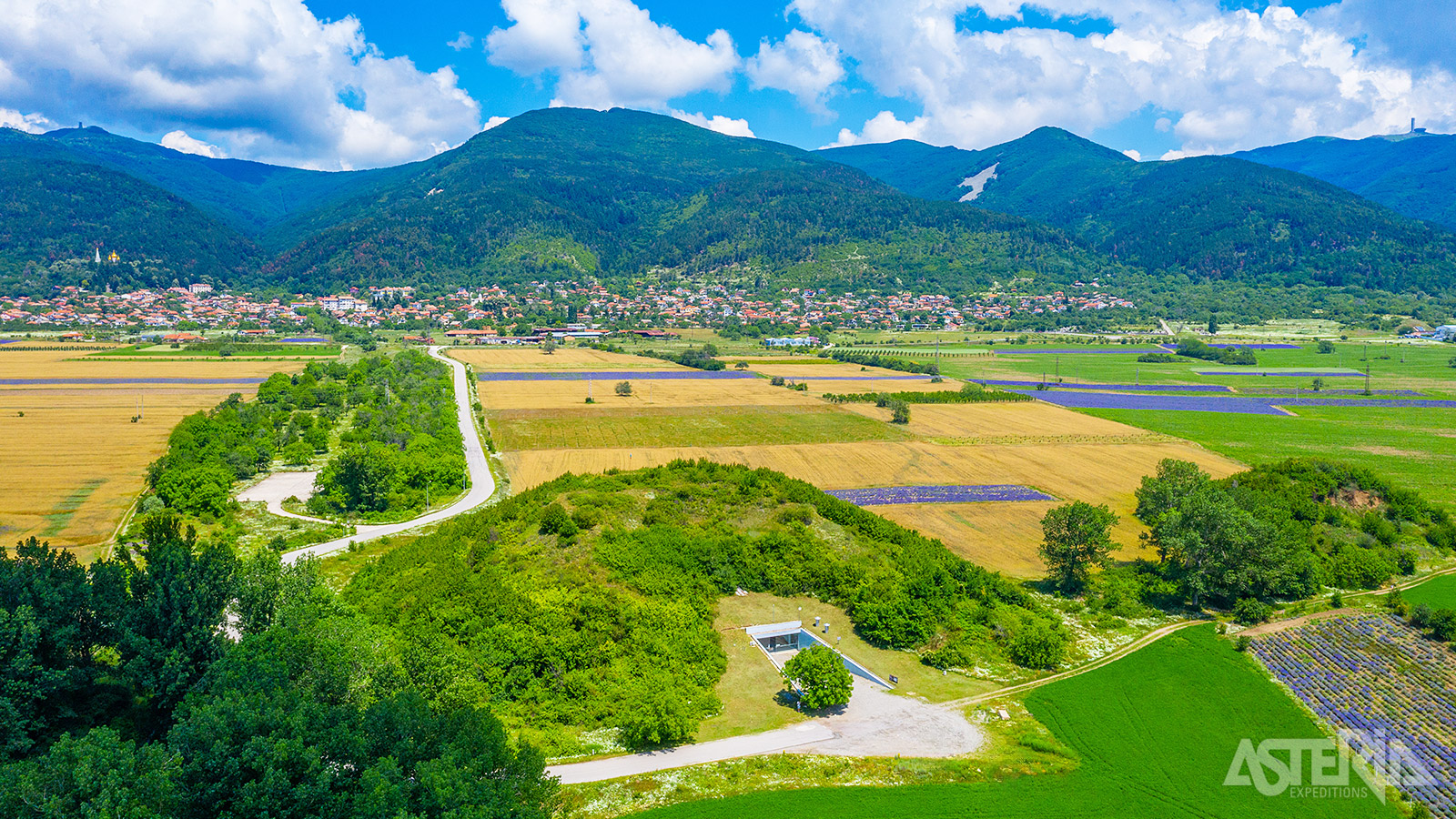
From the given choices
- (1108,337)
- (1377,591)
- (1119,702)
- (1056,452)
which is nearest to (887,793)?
(1119,702)

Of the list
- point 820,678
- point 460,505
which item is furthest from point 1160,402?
point 820,678

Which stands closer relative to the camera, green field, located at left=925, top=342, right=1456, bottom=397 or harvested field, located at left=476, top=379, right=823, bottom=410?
harvested field, located at left=476, top=379, right=823, bottom=410

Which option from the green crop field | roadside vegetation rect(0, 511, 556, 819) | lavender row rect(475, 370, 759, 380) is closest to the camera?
roadside vegetation rect(0, 511, 556, 819)

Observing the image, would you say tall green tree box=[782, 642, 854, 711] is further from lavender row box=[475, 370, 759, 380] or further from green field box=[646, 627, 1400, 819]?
lavender row box=[475, 370, 759, 380]

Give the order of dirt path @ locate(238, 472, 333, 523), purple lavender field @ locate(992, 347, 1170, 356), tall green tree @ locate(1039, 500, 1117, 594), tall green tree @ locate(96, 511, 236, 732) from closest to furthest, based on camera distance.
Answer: tall green tree @ locate(96, 511, 236, 732) → tall green tree @ locate(1039, 500, 1117, 594) → dirt path @ locate(238, 472, 333, 523) → purple lavender field @ locate(992, 347, 1170, 356)

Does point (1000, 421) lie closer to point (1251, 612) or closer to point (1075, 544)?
point (1075, 544)

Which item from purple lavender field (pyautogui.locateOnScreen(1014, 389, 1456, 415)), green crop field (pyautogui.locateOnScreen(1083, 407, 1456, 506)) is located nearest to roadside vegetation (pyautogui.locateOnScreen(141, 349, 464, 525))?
green crop field (pyautogui.locateOnScreen(1083, 407, 1456, 506))
